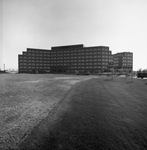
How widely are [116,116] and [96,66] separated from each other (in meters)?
80.5

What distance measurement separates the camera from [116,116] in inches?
163

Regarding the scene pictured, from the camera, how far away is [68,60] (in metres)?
90.9

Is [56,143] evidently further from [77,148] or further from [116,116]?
[116,116]

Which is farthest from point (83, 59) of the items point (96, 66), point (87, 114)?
point (87, 114)

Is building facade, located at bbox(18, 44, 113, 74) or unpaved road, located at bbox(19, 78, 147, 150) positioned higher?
building facade, located at bbox(18, 44, 113, 74)

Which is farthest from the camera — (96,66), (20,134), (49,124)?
(96,66)

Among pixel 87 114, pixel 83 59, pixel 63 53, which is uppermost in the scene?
pixel 63 53

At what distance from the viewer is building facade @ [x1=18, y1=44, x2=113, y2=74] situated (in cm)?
8069

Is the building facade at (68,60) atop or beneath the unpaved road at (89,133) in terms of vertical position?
atop

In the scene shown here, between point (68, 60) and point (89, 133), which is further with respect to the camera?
point (68, 60)

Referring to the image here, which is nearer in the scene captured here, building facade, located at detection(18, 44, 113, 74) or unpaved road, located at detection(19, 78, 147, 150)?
unpaved road, located at detection(19, 78, 147, 150)

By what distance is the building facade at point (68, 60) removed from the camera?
80688mm

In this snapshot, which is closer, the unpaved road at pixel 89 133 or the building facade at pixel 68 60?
the unpaved road at pixel 89 133

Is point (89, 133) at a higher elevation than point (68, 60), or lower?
lower
